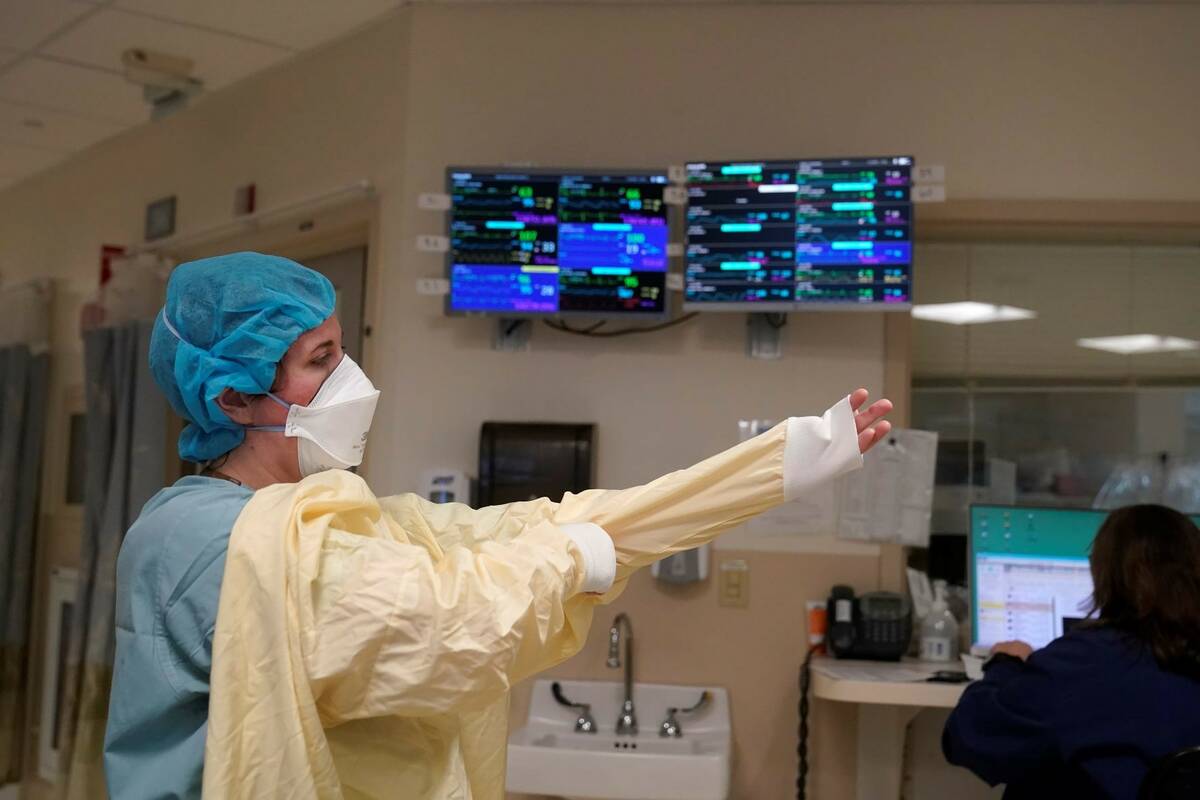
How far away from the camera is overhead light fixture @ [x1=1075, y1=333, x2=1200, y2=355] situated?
3.13 metres

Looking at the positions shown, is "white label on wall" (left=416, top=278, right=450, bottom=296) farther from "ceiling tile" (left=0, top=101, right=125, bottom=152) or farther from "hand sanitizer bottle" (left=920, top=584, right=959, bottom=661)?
"ceiling tile" (left=0, top=101, right=125, bottom=152)

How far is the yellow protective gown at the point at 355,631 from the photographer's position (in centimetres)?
113

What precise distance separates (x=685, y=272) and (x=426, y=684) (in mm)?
1952

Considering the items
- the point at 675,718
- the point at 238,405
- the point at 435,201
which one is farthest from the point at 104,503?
the point at 238,405

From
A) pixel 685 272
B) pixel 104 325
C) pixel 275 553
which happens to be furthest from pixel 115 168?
pixel 275 553

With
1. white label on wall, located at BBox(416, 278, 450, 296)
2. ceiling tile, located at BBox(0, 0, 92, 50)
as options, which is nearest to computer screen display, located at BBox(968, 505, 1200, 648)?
white label on wall, located at BBox(416, 278, 450, 296)

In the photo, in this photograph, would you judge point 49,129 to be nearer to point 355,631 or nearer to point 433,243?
point 433,243

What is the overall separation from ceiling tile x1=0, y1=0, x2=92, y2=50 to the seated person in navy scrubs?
2.96 m

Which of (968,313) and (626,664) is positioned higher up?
(968,313)

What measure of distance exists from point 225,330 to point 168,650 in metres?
0.38

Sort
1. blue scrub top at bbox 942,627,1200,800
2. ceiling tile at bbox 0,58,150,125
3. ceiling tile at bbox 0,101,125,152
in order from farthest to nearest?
ceiling tile at bbox 0,101,125,152 → ceiling tile at bbox 0,58,150,125 → blue scrub top at bbox 942,627,1200,800

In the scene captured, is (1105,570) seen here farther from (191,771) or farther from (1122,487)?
(191,771)

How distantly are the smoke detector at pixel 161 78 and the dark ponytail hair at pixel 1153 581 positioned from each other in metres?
2.95

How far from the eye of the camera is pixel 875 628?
2850 millimetres
